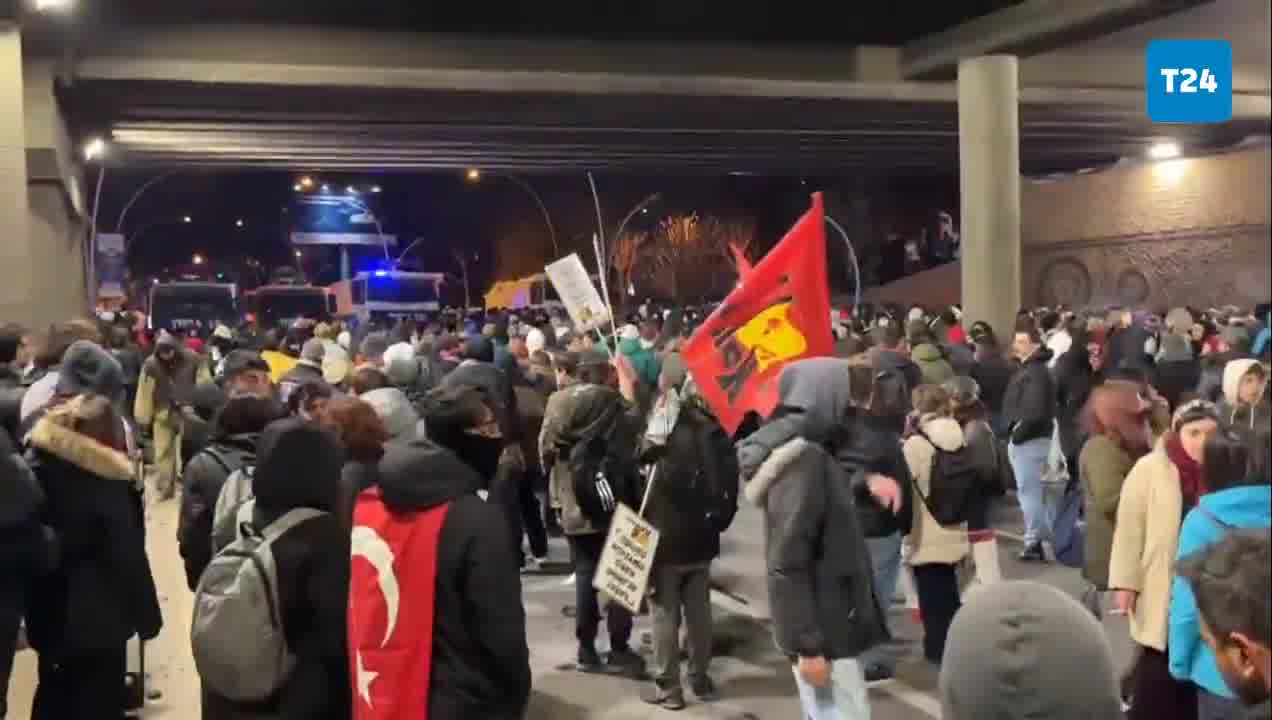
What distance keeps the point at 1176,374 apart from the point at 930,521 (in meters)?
4.07

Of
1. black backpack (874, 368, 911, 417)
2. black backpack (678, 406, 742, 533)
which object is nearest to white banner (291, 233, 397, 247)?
black backpack (874, 368, 911, 417)

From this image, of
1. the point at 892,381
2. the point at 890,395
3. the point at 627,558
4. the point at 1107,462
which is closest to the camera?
the point at 1107,462

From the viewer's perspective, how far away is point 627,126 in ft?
88.8

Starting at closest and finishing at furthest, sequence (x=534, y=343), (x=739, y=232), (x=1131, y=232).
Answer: (x=534, y=343)
(x=1131, y=232)
(x=739, y=232)

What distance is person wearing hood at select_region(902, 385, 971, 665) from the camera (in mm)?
7914

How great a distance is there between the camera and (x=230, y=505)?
209 inches

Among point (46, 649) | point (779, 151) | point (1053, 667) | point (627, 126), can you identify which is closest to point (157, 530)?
point (46, 649)

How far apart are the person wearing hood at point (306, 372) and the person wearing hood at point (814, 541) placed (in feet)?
11.3

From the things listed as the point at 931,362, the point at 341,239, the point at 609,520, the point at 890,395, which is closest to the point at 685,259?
the point at 341,239

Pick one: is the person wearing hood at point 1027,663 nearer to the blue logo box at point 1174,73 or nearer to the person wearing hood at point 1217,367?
the person wearing hood at point 1217,367

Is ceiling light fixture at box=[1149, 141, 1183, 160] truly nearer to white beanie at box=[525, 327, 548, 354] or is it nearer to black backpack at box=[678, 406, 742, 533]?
white beanie at box=[525, 327, 548, 354]

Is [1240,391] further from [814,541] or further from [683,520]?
[683,520]

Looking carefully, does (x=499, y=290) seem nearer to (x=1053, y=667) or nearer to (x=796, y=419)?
(x=796, y=419)

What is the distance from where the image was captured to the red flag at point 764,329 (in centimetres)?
696
